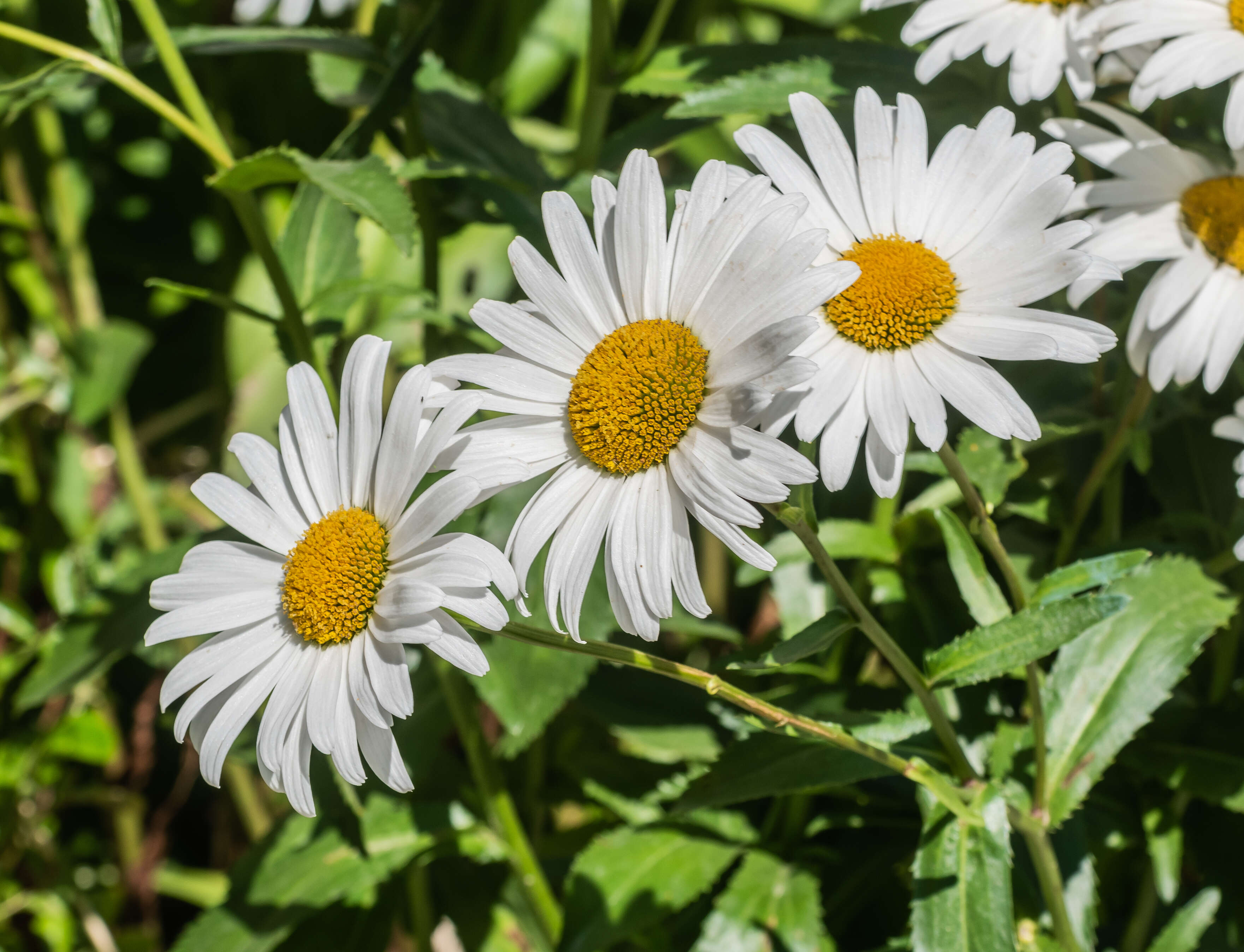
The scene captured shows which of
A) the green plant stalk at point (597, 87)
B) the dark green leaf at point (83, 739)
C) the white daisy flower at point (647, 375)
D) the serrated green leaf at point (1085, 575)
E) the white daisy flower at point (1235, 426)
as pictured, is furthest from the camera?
the dark green leaf at point (83, 739)

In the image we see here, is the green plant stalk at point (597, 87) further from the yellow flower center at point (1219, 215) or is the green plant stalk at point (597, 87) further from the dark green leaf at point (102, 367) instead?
the dark green leaf at point (102, 367)

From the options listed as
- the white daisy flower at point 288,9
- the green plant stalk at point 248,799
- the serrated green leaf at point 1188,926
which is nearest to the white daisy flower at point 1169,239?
the serrated green leaf at point 1188,926

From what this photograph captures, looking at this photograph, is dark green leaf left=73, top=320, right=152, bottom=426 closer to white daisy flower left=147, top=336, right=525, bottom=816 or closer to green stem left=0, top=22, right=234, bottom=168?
green stem left=0, top=22, right=234, bottom=168

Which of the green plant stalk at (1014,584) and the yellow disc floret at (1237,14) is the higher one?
the yellow disc floret at (1237,14)

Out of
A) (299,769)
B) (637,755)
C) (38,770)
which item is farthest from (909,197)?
(38,770)

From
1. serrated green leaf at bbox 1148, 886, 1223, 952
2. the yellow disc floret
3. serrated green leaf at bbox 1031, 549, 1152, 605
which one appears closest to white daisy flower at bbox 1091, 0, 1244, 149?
the yellow disc floret

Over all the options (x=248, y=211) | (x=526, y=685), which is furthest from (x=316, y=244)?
(x=526, y=685)
